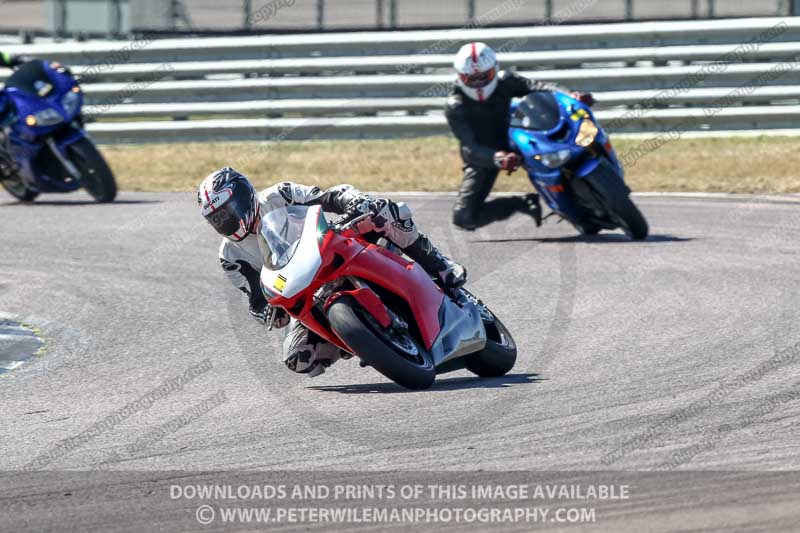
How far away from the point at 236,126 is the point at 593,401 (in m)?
12.9

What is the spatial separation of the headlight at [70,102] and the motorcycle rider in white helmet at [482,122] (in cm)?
443

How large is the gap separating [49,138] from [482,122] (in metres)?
4.99

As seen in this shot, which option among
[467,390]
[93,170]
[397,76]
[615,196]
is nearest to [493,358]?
[467,390]

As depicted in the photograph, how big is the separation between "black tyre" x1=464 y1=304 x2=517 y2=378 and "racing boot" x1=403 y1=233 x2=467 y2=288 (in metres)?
0.30

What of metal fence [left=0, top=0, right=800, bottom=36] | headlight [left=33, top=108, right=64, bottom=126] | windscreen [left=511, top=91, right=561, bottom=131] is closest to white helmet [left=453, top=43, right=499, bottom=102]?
windscreen [left=511, top=91, right=561, bottom=131]

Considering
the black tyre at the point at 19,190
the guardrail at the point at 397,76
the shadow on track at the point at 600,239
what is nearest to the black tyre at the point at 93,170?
the black tyre at the point at 19,190

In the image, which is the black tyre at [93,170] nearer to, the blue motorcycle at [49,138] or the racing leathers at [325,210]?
the blue motorcycle at [49,138]

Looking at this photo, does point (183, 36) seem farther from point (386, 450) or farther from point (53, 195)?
point (386, 450)

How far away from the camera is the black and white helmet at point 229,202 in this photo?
775 cm

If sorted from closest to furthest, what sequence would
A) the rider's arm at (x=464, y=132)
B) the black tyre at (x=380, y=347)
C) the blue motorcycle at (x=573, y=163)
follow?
1. the black tyre at (x=380, y=347)
2. the blue motorcycle at (x=573, y=163)
3. the rider's arm at (x=464, y=132)

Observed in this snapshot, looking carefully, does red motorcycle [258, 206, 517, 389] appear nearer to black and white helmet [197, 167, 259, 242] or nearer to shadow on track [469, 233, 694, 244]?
black and white helmet [197, 167, 259, 242]

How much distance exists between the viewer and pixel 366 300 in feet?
24.0

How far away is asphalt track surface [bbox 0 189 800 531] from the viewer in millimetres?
5727

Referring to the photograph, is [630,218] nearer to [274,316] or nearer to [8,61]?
[274,316]
